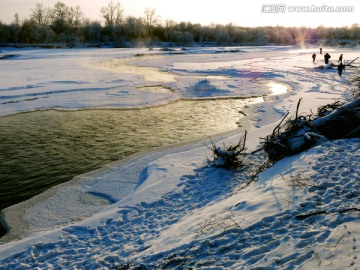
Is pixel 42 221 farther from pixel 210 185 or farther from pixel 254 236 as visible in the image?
pixel 254 236

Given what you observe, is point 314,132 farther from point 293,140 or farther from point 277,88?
point 277,88

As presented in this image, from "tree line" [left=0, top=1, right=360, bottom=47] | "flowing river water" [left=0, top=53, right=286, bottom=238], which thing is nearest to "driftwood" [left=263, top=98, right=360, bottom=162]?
"flowing river water" [left=0, top=53, right=286, bottom=238]

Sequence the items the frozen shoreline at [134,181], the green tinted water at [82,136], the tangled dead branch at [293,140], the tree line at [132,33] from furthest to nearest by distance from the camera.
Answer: the tree line at [132,33]
the green tinted water at [82,136]
the tangled dead branch at [293,140]
the frozen shoreline at [134,181]

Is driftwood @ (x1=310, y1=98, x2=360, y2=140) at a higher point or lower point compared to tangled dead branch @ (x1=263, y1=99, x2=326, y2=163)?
higher

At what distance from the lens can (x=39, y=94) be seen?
16938mm

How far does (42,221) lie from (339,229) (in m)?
4.96

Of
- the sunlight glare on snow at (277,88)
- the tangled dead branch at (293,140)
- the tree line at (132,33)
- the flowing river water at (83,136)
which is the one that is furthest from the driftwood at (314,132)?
the tree line at (132,33)

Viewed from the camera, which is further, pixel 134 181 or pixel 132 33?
pixel 132 33

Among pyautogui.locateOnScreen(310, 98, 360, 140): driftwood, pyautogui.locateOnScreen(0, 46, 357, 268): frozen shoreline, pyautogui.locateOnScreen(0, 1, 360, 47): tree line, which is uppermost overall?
pyautogui.locateOnScreen(0, 1, 360, 47): tree line

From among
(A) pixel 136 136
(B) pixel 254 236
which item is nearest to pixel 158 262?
(B) pixel 254 236

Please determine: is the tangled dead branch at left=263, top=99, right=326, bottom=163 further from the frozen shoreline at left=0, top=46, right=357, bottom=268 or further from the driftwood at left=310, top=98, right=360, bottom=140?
the frozen shoreline at left=0, top=46, right=357, bottom=268

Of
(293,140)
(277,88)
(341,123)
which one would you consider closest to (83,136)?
(293,140)

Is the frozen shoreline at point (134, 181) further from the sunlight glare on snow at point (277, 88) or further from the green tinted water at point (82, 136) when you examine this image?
the sunlight glare on snow at point (277, 88)

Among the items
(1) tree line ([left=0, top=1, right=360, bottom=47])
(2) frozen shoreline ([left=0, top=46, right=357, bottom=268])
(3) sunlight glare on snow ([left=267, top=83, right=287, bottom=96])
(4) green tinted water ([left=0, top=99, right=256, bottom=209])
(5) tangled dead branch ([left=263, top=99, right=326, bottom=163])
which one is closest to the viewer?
(2) frozen shoreline ([left=0, top=46, right=357, bottom=268])
